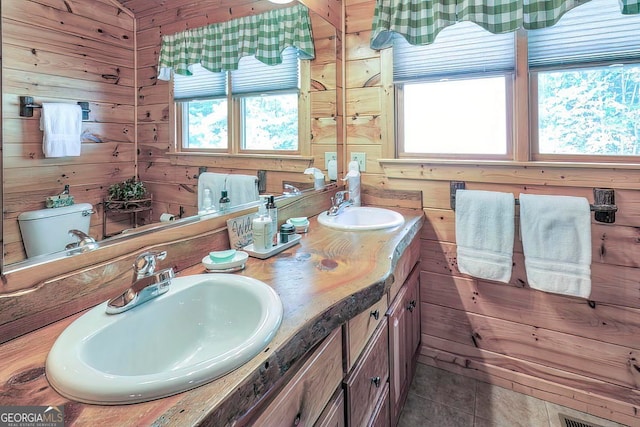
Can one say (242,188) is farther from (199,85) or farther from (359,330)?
(359,330)

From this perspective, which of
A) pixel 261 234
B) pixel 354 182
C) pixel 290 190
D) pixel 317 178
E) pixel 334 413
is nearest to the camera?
pixel 334 413

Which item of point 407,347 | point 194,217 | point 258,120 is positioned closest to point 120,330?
point 194,217

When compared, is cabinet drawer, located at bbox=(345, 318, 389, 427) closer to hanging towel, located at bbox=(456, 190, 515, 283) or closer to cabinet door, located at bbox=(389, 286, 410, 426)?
cabinet door, located at bbox=(389, 286, 410, 426)

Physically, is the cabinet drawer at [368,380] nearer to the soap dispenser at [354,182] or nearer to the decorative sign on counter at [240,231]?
the decorative sign on counter at [240,231]

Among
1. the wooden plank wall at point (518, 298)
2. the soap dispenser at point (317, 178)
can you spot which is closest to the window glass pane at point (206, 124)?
the soap dispenser at point (317, 178)

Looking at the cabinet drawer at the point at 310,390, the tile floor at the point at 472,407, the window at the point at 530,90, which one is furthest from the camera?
the tile floor at the point at 472,407

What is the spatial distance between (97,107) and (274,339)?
70cm

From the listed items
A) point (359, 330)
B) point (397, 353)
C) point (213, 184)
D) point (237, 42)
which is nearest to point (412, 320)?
point (397, 353)

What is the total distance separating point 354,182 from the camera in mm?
2059

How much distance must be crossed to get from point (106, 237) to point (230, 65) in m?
0.82

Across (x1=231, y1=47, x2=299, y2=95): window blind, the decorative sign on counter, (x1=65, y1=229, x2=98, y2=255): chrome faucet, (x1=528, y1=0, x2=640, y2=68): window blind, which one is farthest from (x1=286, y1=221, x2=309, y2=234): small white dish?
(x1=528, y1=0, x2=640, y2=68): window blind

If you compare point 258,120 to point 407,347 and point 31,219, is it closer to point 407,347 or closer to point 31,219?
point 31,219

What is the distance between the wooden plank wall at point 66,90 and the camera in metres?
0.73

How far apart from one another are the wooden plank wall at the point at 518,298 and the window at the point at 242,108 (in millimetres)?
533
